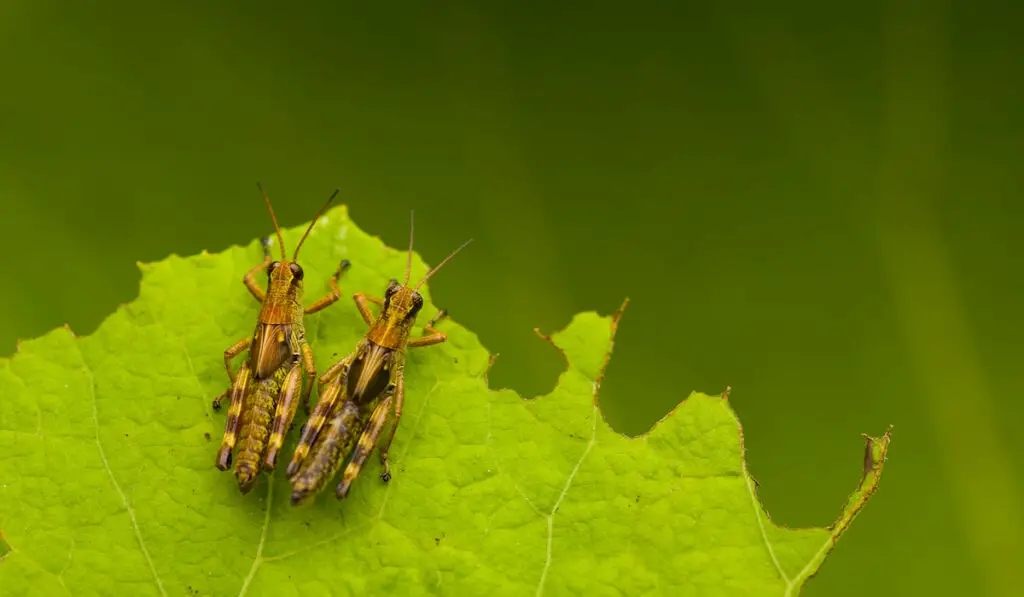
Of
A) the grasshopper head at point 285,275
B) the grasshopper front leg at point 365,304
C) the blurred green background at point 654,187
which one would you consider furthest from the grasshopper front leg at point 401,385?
the grasshopper head at point 285,275

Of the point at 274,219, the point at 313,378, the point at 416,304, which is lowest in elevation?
the point at 313,378

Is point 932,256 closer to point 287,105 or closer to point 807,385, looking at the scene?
point 807,385

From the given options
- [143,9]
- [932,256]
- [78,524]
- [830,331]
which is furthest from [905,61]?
[78,524]

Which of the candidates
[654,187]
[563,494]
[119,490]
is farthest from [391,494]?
[654,187]

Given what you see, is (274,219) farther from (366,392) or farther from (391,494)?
(391,494)

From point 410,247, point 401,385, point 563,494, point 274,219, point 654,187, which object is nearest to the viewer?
point 563,494

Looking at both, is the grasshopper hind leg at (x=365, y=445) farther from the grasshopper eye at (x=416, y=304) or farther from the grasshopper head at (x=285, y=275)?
the grasshopper head at (x=285, y=275)

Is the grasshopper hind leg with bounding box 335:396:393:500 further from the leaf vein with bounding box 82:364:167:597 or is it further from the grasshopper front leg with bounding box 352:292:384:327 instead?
the leaf vein with bounding box 82:364:167:597
